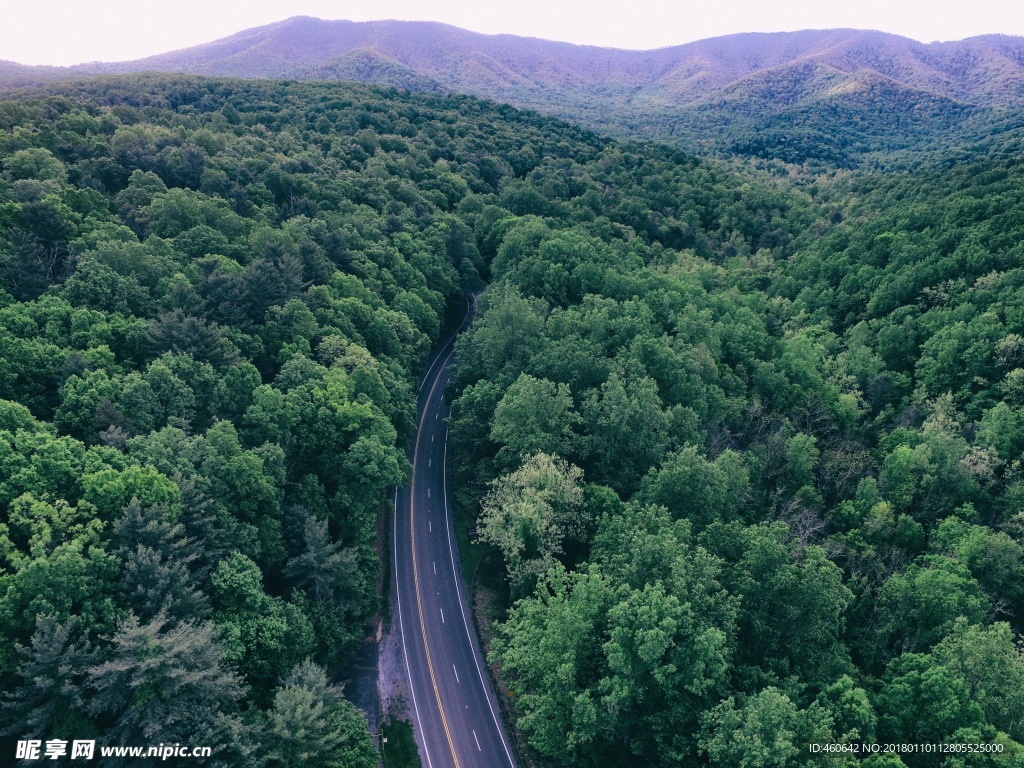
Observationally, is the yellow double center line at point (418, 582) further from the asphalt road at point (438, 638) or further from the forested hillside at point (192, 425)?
the forested hillside at point (192, 425)

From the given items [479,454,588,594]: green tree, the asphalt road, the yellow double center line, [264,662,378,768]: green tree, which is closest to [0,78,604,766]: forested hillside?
[264,662,378,768]: green tree

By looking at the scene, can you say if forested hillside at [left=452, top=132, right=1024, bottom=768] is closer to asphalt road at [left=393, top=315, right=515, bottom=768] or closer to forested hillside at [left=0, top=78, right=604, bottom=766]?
asphalt road at [left=393, top=315, right=515, bottom=768]

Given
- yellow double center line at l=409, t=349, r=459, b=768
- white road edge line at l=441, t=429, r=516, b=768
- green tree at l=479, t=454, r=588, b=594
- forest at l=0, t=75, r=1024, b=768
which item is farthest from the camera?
green tree at l=479, t=454, r=588, b=594

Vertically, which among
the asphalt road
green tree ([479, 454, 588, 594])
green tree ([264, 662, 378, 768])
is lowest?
the asphalt road

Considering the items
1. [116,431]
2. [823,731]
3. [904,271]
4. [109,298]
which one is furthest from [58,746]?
[904,271]

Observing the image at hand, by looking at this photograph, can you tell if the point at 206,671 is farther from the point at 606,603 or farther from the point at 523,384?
the point at 523,384

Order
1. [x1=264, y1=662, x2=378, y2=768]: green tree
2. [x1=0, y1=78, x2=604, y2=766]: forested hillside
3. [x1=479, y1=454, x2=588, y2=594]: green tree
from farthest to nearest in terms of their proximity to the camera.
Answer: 1. [x1=479, y1=454, x2=588, y2=594]: green tree
2. [x1=264, y1=662, x2=378, y2=768]: green tree
3. [x1=0, y1=78, x2=604, y2=766]: forested hillside
